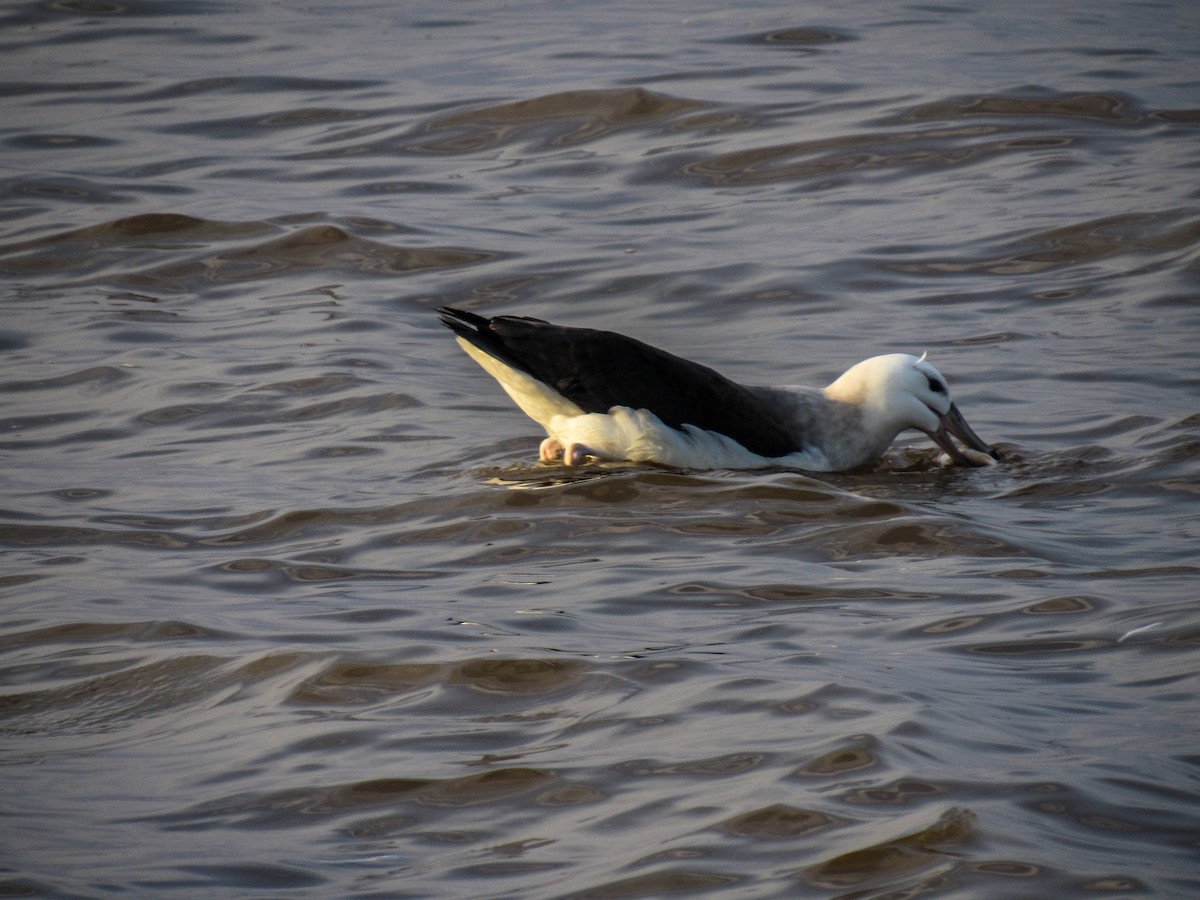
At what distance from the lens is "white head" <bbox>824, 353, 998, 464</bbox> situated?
29.9ft

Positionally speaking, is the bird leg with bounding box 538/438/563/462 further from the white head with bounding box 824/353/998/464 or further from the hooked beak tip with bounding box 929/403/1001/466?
the hooked beak tip with bounding box 929/403/1001/466

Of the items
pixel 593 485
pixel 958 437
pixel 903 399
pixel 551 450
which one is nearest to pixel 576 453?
pixel 551 450

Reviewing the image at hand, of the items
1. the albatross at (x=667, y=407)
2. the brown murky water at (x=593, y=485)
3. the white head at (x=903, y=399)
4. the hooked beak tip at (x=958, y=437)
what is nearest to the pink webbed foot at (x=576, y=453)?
the albatross at (x=667, y=407)

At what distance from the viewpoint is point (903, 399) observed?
9141 mm

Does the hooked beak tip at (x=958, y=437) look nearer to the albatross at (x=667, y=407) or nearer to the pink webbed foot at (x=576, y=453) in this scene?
the albatross at (x=667, y=407)

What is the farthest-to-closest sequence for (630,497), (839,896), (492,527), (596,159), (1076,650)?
1. (596,159)
2. (630,497)
3. (492,527)
4. (1076,650)
5. (839,896)

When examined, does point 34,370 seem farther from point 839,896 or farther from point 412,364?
point 839,896

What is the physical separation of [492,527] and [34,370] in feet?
13.9

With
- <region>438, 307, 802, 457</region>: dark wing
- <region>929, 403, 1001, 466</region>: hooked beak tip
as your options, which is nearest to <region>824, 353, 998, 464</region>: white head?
<region>929, 403, 1001, 466</region>: hooked beak tip

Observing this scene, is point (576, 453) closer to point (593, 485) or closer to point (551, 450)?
point (551, 450)

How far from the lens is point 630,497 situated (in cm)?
832

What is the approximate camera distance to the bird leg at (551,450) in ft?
29.7

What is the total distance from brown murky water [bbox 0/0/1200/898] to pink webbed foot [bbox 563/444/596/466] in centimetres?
11

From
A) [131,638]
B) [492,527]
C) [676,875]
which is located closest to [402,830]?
[676,875]
